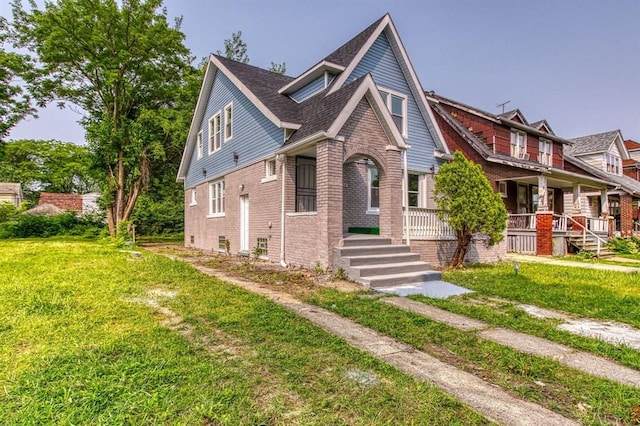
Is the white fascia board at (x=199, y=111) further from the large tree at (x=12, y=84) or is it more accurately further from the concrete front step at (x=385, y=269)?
the concrete front step at (x=385, y=269)

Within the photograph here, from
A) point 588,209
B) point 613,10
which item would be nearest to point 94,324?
point 613,10

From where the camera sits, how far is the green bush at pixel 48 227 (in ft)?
78.9

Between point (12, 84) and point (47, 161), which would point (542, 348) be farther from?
point (47, 161)

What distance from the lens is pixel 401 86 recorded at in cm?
1349

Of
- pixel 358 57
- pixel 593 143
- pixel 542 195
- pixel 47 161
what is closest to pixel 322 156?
pixel 358 57

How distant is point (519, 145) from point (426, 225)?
1194 centimetres

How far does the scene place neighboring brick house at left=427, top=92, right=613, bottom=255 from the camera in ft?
52.0

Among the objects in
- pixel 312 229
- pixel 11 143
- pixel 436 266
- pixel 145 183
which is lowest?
pixel 436 266

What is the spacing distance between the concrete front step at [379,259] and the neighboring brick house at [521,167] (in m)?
9.73

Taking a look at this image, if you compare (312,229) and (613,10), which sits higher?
(613,10)

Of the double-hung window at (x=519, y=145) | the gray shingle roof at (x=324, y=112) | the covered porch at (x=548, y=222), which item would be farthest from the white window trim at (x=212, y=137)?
the double-hung window at (x=519, y=145)

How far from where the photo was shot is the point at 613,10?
12188 millimetres

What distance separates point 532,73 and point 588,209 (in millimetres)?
11606

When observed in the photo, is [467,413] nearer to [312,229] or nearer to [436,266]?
[312,229]
